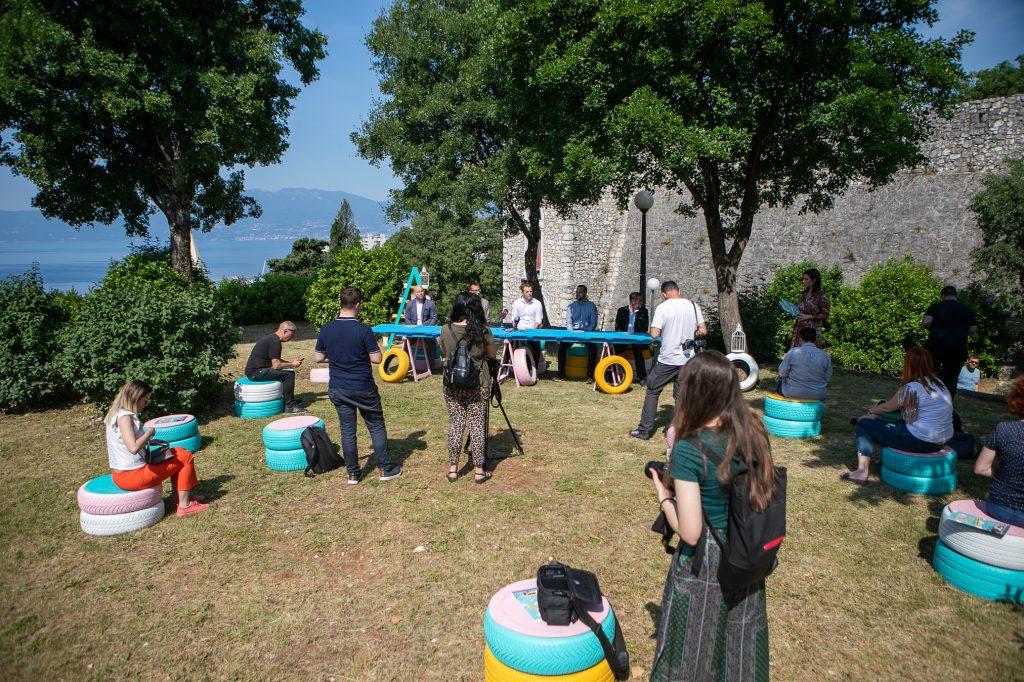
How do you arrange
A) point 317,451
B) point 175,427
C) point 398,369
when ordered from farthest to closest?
point 398,369
point 175,427
point 317,451

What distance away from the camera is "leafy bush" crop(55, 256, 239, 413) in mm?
7859

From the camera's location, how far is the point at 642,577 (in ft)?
14.3

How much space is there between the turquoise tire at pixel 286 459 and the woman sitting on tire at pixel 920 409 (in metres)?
6.07

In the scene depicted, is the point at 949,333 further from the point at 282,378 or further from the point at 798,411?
the point at 282,378

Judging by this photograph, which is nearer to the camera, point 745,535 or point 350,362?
point 745,535

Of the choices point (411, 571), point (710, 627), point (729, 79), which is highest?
point (729, 79)

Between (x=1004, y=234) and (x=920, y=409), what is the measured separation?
1177cm

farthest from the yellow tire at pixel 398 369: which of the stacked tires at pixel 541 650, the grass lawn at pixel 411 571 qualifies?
the stacked tires at pixel 541 650

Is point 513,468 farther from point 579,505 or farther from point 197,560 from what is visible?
point 197,560

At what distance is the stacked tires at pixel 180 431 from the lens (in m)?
6.99

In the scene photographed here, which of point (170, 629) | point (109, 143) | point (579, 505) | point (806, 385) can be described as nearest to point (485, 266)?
point (109, 143)

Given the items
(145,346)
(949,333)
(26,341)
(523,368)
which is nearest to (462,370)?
(523,368)

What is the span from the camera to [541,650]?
2.92 m

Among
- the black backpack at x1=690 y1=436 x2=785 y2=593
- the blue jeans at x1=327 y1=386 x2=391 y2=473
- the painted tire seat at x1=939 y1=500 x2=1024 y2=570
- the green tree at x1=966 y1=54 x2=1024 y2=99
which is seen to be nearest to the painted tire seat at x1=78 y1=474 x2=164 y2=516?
the blue jeans at x1=327 y1=386 x2=391 y2=473
